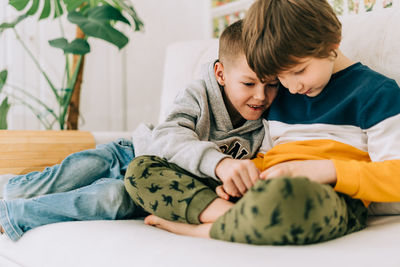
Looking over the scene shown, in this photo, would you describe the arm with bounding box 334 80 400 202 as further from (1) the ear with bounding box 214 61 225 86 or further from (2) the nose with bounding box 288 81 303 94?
(1) the ear with bounding box 214 61 225 86

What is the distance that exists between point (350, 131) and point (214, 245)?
450mm

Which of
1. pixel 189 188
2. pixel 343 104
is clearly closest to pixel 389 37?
pixel 343 104

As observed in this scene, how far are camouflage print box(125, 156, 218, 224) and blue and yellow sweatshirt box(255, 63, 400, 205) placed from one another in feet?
0.83

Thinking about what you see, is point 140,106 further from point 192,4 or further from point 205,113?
point 205,113

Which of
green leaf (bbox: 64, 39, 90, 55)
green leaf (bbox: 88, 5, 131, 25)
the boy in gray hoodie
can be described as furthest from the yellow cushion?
green leaf (bbox: 88, 5, 131, 25)

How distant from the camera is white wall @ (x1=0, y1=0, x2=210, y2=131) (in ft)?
7.40

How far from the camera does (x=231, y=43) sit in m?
1.12

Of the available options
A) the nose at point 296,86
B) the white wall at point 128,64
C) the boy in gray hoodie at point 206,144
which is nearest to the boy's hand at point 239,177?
the boy in gray hoodie at point 206,144

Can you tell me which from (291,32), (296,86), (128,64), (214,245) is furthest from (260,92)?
(128,64)

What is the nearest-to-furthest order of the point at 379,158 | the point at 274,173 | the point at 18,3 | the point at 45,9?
the point at 274,173 < the point at 379,158 < the point at 18,3 < the point at 45,9

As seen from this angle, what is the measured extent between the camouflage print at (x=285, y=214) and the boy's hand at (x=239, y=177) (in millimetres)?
135

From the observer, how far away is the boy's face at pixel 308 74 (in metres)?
0.87

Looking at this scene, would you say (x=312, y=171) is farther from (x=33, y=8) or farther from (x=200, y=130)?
(x=33, y=8)

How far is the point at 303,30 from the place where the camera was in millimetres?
818
